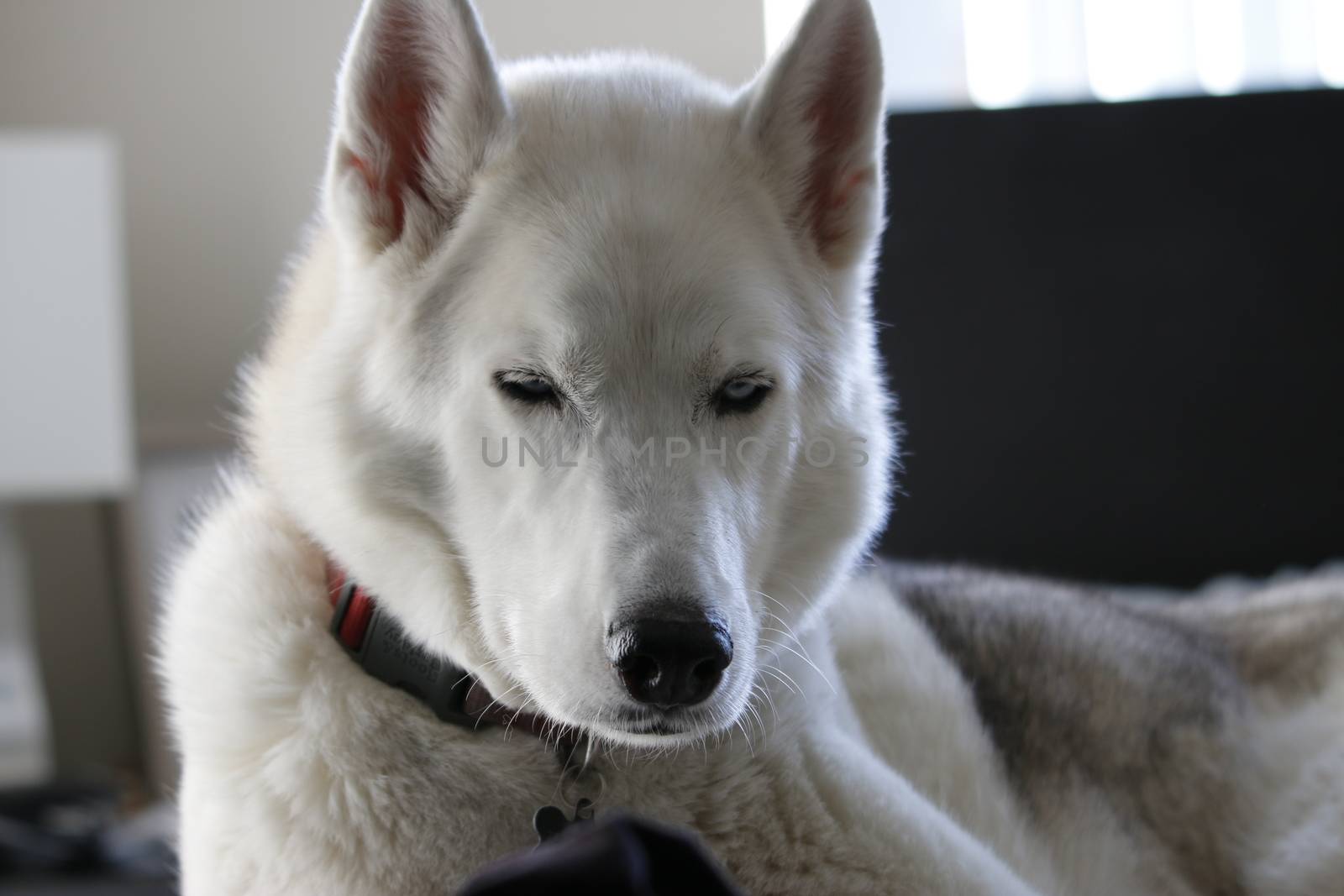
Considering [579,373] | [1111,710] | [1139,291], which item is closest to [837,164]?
[579,373]

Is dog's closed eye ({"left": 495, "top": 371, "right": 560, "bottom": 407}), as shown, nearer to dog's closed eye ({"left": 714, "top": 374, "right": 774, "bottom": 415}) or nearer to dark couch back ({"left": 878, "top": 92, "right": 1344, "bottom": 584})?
dog's closed eye ({"left": 714, "top": 374, "right": 774, "bottom": 415})

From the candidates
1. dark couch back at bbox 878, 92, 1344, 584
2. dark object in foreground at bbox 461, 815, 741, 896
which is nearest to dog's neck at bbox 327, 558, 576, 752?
dark object in foreground at bbox 461, 815, 741, 896

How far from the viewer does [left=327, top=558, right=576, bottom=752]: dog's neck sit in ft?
3.65

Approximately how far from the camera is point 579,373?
1043 millimetres

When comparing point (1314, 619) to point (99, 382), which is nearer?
point (1314, 619)

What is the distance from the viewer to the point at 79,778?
10.9 ft

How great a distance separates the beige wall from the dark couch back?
1047 millimetres

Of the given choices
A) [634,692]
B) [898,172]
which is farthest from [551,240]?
[898,172]

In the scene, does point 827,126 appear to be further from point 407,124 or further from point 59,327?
point 59,327

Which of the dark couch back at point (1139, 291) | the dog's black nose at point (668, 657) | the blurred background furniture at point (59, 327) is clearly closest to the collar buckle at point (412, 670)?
the dog's black nose at point (668, 657)

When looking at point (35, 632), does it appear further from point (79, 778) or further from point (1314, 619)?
point (1314, 619)

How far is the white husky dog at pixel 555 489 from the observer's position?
1.04 metres

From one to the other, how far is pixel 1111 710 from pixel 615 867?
125 cm

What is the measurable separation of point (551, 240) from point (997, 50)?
3284mm
